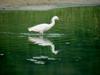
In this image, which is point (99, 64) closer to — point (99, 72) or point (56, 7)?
point (99, 72)

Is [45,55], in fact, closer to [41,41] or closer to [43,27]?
[41,41]

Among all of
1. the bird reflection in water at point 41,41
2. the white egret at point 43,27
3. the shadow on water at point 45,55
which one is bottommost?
the shadow on water at point 45,55

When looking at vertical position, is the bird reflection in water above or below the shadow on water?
above

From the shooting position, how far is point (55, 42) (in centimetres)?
352

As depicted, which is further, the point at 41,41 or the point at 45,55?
the point at 41,41

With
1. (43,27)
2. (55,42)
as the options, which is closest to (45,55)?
(55,42)

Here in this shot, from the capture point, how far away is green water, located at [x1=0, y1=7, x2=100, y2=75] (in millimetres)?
3350

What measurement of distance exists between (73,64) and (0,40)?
0.88 m

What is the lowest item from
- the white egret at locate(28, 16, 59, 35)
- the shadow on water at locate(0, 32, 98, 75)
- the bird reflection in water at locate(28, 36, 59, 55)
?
the shadow on water at locate(0, 32, 98, 75)

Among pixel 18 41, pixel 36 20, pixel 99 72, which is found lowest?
pixel 99 72

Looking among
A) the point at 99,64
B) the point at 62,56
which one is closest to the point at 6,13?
the point at 62,56

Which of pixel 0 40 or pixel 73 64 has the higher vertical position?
pixel 0 40

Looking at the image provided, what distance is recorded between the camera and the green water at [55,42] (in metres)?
3.35

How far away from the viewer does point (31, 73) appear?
333 centimetres
